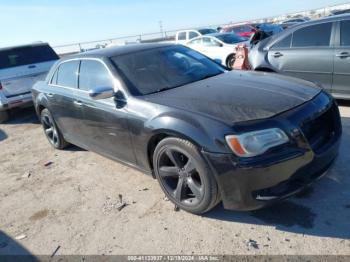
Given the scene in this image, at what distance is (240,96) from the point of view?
3236 millimetres

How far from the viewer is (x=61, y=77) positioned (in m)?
5.07

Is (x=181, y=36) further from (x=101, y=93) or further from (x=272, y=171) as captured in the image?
(x=272, y=171)

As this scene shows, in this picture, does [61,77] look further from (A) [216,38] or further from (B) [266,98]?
(A) [216,38]

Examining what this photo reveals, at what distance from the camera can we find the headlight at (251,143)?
8.86 ft

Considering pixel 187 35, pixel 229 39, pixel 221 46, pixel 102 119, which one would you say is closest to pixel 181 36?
pixel 187 35

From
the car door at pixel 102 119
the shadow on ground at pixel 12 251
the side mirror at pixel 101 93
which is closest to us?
the shadow on ground at pixel 12 251

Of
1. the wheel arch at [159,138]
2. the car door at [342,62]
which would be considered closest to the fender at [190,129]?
the wheel arch at [159,138]

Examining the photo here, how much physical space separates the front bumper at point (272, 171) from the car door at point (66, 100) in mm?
2419

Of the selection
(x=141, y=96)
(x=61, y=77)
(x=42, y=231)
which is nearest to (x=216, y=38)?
(x=61, y=77)

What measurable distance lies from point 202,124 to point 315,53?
152 inches

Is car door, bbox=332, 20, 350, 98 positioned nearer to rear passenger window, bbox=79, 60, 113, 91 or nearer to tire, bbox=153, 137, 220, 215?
tire, bbox=153, 137, 220, 215

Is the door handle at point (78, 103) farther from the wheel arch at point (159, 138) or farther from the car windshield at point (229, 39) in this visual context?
the car windshield at point (229, 39)

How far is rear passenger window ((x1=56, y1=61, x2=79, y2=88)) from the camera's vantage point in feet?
15.3

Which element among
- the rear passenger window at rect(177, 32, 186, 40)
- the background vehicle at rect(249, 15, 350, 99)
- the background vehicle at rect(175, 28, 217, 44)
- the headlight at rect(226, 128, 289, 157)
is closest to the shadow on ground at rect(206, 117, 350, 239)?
the headlight at rect(226, 128, 289, 157)
